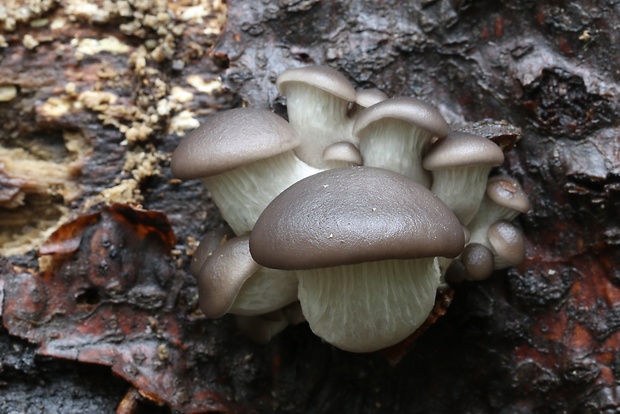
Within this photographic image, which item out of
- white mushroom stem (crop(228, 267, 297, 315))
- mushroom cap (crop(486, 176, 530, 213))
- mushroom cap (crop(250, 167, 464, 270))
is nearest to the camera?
mushroom cap (crop(250, 167, 464, 270))

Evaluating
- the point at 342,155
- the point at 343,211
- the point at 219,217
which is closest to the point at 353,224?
the point at 343,211

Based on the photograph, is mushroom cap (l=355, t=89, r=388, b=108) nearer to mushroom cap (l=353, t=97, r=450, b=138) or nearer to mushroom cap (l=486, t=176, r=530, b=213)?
mushroom cap (l=353, t=97, r=450, b=138)

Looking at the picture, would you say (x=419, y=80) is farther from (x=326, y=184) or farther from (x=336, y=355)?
(x=336, y=355)

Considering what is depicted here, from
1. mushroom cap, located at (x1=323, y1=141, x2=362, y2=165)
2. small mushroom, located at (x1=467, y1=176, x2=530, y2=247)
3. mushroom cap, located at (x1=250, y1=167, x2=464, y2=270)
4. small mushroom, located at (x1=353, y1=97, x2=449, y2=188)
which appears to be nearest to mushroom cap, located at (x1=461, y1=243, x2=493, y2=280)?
small mushroom, located at (x1=467, y1=176, x2=530, y2=247)

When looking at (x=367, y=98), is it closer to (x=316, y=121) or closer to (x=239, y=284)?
(x=316, y=121)

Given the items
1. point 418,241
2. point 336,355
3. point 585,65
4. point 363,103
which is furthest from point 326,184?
point 585,65

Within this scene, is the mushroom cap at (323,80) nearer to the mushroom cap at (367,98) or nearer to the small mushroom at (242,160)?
the mushroom cap at (367,98)
